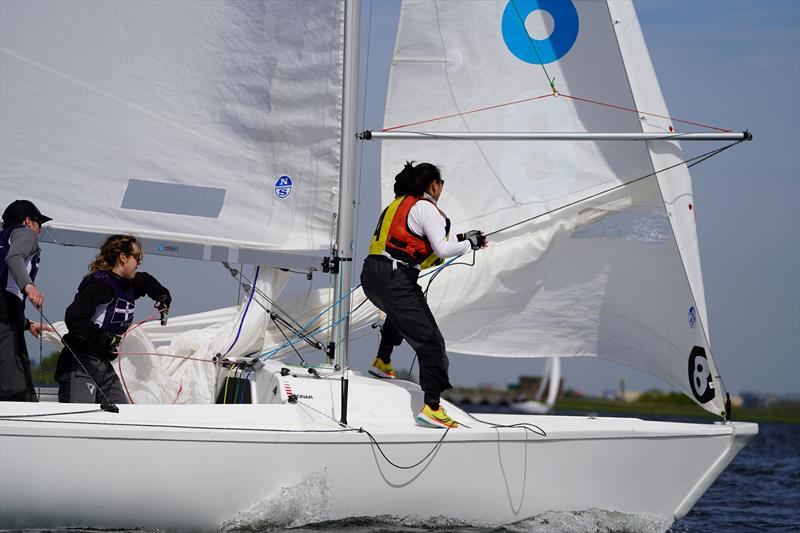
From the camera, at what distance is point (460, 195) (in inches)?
266

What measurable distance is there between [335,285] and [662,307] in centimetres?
199

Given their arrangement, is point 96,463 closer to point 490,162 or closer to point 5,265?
point 5,265

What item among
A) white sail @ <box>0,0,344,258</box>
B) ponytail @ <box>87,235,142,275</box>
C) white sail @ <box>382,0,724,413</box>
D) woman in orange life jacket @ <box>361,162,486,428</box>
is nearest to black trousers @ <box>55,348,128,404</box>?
ponytail @ <box>87,235,142,275</box>

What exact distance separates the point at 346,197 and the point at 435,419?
5.20 ft

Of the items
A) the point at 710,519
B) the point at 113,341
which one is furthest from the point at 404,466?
the point at 710,519

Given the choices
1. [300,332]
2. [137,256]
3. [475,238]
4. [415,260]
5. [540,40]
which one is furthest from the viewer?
[540,40]

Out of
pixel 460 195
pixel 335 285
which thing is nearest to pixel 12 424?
pixel 335 285

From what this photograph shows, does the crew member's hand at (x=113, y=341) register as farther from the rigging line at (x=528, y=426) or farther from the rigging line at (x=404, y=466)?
the rigging line at (x=528, y=426)

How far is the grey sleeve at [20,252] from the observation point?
15.7 feet

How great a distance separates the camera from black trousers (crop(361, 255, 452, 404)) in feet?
16.5

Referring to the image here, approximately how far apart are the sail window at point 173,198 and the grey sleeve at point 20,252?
936 mm

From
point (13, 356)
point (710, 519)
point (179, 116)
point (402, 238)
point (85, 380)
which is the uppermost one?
point (179, 116)

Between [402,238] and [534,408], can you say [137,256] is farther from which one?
[534,408]

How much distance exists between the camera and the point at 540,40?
6609 mm
